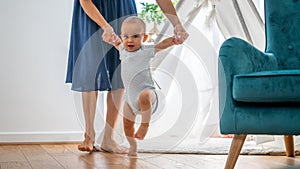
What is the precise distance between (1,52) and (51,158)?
114cm

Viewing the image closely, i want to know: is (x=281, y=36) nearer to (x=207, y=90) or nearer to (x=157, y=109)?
(x=207, y=90)

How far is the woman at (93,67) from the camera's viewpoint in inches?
99.3

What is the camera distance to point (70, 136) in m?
3.26

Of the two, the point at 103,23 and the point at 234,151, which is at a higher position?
the point at 103,23

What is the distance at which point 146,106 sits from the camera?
76.1 inches

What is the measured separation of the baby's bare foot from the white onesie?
7cm

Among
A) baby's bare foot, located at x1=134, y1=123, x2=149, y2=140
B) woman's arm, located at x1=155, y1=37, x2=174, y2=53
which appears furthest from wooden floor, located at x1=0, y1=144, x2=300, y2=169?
woman's arm, located at x1=155, y1=37, x2=174, y2=53

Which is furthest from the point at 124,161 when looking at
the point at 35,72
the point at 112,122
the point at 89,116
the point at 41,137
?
the point at 35,72

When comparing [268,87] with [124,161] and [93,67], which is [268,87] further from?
[93,67]

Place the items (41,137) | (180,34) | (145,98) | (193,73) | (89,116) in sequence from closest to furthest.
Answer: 1. (145,98)
2. (180,34)
3. (193,73)
4. (89,116)
5. (41,137)

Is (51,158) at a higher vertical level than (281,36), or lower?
lower

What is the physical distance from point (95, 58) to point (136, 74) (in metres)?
0.52

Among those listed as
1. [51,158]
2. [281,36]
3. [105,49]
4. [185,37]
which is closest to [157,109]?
[185,37]

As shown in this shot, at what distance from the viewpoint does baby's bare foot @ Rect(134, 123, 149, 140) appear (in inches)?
77.7
